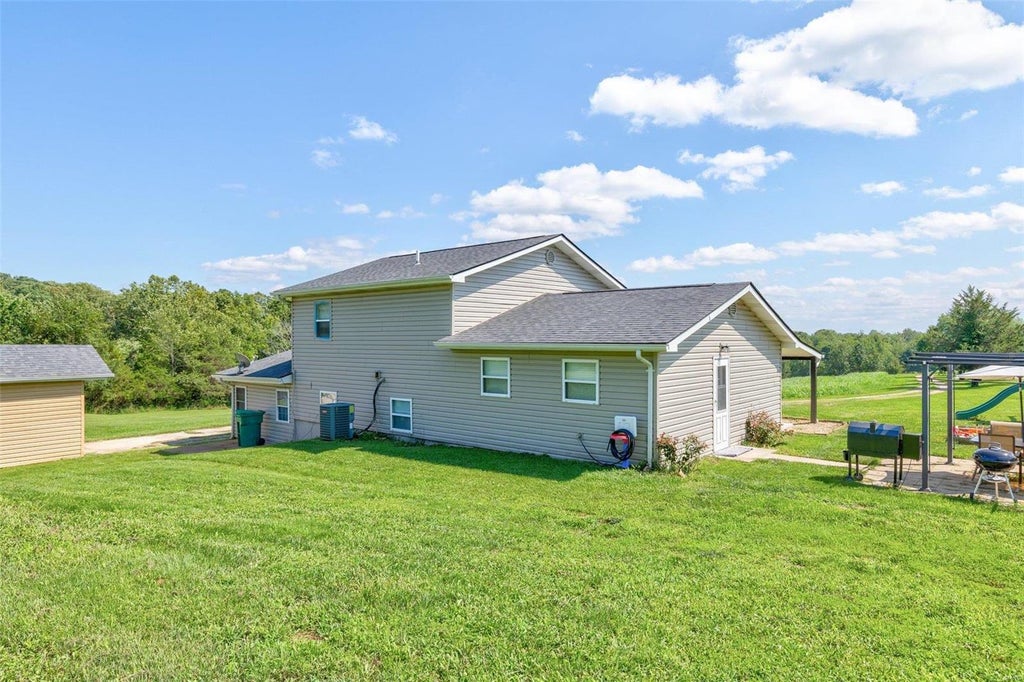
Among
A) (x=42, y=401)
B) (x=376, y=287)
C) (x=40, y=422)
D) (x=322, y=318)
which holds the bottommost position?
(x=40, y=422)

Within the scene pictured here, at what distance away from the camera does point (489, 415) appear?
511 inches

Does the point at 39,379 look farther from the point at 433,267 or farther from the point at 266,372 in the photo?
the point at 433,267

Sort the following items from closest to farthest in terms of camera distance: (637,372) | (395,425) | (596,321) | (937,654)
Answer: (937,654), (637,372), (596,321), (395,425)

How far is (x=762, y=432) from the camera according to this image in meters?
13.5

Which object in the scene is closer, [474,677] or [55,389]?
[474,677]

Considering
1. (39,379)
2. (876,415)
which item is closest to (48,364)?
(39,379)

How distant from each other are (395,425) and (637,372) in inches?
290

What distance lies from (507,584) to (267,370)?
55.0 ft

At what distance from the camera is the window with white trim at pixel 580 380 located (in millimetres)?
11305

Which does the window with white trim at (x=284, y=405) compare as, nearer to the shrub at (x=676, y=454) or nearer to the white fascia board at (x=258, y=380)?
the white fascia board at (x=258, y=380)

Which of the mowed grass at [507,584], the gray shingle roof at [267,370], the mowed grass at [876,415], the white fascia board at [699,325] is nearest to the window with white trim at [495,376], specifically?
the white fascia board at [699,325]

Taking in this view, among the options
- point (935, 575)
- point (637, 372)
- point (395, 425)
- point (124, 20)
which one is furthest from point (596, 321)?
point (124, 20)

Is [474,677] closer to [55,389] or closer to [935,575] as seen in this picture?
[935,575]

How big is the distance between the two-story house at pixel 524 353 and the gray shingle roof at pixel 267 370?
0.19m
